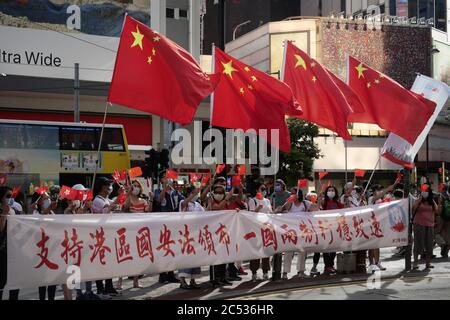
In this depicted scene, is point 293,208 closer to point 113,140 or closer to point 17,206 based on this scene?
point 17,206

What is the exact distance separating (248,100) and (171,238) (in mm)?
3238

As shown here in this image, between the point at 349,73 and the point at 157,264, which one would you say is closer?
the point at 157,264

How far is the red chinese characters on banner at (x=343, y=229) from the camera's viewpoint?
1203 centimetres

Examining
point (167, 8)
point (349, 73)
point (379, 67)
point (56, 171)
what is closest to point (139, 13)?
point (167, 8)

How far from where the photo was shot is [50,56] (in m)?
37.0

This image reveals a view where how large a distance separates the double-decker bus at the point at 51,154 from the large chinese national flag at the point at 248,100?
13.0 metres

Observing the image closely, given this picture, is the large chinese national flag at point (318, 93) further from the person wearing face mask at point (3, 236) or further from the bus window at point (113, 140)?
the bus window at point (113, 140)

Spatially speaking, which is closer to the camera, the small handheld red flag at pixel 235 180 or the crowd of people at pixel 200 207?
the crowd of people at pixel 200 207

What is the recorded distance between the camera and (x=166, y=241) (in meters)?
9.30

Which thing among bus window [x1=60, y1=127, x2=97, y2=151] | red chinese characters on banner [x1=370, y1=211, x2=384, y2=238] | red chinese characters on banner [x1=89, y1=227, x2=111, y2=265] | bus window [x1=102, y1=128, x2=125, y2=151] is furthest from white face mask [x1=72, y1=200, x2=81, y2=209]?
bus window [x1=102, y1=128, x2=125, y2=151]

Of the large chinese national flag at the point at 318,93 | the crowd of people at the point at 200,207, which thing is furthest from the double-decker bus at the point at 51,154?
the large chinese national flag at the point at 318,93

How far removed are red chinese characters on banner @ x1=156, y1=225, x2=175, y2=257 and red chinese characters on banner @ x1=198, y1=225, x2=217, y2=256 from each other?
58 cm
